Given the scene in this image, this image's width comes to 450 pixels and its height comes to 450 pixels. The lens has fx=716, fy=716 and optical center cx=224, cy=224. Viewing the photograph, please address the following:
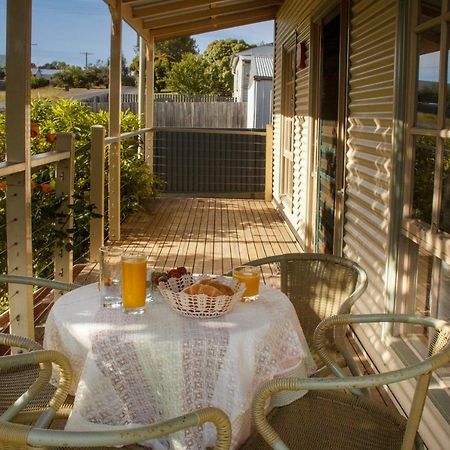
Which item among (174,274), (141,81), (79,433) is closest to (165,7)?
(141,81)

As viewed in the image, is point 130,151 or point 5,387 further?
point 130,151

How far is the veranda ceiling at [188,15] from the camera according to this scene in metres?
7.52

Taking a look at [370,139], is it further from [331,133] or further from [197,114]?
[197,114]

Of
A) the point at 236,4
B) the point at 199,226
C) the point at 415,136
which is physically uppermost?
the point at 236,4

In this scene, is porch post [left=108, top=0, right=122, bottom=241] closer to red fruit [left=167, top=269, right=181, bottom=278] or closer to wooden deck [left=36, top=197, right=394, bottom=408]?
wooden deck [left=36, top=197, right=394, bottom=408]

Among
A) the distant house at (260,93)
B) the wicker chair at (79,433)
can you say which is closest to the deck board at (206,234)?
the wicker chair at (79,433)

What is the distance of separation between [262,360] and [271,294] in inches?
16.5

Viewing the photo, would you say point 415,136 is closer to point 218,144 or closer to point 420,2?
point 420,2

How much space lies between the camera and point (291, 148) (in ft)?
27.8

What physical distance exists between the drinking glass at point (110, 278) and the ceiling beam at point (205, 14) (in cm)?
665

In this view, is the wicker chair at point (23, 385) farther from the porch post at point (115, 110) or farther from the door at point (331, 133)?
the porch post at point (115, 110)

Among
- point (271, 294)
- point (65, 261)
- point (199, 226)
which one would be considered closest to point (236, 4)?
point (199, 226)

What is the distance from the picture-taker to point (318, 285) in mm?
2904

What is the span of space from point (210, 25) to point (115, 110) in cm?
342
